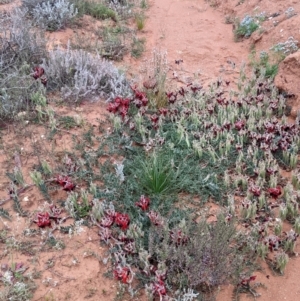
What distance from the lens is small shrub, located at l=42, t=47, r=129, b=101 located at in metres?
5.30

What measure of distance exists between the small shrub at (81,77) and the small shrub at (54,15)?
136 centimetres

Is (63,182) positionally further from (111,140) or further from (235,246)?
(235,246)

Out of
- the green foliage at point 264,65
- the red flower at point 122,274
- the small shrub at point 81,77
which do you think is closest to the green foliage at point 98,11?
the small shrub at point 81,77

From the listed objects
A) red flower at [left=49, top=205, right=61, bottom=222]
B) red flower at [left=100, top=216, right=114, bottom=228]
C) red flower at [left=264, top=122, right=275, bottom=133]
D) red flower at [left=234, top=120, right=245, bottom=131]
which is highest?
red flower at [left=264, top=122, right=275, bottom=133]

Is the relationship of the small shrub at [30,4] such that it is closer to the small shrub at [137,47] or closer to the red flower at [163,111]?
the small shrub at [137,47]

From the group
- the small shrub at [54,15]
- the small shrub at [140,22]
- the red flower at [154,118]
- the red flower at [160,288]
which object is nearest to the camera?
the red flower at [160,288]

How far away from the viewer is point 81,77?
5.28 meters

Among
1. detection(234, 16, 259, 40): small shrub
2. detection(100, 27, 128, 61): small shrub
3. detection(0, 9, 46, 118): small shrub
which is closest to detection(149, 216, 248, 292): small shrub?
detection(0, 9, 46, 118): small shrub

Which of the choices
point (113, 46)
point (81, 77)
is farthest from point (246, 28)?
point (81, 77)

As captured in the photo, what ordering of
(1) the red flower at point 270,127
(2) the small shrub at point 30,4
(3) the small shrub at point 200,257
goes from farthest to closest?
(2) the small shrub at point 30,4, (1) the red flower at point 270,127, (3) the small shrub at point 200,257

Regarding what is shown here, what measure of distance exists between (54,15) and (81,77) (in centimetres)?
205

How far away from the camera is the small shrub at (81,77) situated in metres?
5.30

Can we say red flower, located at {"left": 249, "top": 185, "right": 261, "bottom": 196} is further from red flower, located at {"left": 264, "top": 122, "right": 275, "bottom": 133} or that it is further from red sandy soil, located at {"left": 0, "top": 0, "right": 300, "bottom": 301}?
red flower, located at {"left": 264, "top": 122, "right": 275, "bottom": 133}

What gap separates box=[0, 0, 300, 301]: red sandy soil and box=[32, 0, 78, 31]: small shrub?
199 mm
